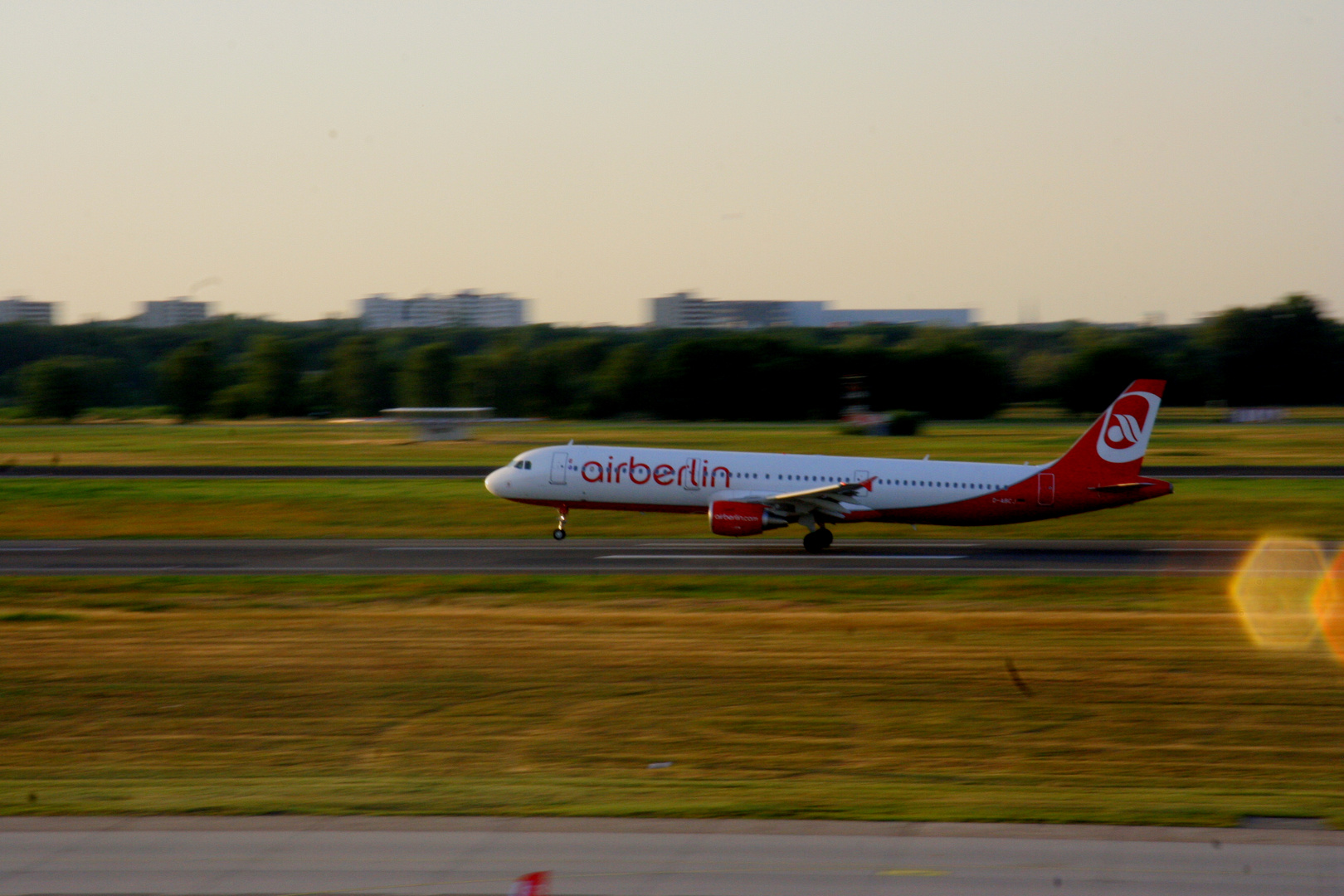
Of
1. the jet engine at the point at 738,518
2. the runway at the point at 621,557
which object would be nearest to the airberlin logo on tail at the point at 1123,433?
the runway at the point at 621,557

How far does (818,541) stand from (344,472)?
100 feet

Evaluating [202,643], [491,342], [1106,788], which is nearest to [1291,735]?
[1106,788]

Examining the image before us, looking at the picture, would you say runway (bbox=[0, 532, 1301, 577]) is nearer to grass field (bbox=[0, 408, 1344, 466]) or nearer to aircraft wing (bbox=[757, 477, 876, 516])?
aircraft wing (bbox=[757, 477, 876, 516])

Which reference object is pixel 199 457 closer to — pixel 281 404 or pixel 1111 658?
pixel 1111 658

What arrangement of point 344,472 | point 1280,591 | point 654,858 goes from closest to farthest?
point 654,858
point 1280,591
point 344,472

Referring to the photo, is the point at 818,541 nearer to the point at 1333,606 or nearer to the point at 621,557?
the point at 621,557

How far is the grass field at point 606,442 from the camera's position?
66.5 meters

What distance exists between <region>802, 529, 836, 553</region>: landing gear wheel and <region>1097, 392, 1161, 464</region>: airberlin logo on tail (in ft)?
29.1

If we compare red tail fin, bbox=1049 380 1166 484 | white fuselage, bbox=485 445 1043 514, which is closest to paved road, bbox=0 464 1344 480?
white fuselage, bbox=485 445 1043 514

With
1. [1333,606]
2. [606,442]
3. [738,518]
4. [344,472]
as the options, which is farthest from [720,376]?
[1333,606]

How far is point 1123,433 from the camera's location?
120ft

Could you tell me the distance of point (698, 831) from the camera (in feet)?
38.3

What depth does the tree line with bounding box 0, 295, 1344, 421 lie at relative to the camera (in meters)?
122

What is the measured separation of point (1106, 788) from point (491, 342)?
601 ft
